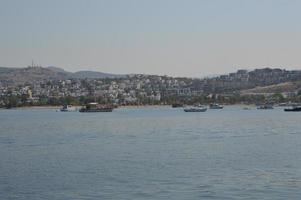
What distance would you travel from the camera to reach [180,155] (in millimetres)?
45125

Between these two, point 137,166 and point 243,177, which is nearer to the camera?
point 243,177

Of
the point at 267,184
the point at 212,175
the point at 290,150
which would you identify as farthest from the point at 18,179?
the point at 290,150

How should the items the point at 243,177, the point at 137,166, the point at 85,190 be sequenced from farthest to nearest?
the point at 137,166
the point at 243,177
the point at 85,190

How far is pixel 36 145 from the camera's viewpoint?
5691cm

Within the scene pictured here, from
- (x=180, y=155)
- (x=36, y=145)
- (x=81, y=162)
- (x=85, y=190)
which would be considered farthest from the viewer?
(x=36, y=145)

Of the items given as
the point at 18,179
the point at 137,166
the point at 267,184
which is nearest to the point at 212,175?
the point at 267,184

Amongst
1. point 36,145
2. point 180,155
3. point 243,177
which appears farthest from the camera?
point 36,145

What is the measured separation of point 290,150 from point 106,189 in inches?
824

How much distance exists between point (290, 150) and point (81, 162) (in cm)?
1524

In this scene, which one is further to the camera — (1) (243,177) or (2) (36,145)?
(2) (36,145)

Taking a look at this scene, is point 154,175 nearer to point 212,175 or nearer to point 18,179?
point 212,175

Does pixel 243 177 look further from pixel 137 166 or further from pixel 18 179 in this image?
pixel 18 179

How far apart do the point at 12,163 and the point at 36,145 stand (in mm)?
14943

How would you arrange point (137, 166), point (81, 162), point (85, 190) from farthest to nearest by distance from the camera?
point (81, 162), point (137, 166), point (85, 190)
